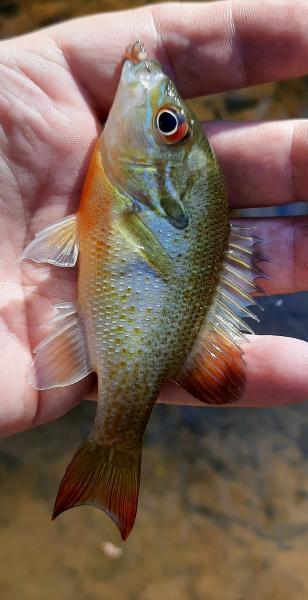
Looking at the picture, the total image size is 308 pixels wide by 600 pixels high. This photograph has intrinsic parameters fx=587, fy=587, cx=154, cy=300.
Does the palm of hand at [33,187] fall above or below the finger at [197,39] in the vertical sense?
below

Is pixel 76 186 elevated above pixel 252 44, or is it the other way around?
pixel 252 44

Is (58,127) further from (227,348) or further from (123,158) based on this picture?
(227,348)

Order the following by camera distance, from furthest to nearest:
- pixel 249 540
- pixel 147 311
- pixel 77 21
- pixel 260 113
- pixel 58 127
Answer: pixel 260 113
pixel 249 540
pixel 77 21
pixel 58 127
pixel 147 311

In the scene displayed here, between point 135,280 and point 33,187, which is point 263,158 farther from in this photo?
point 33,187

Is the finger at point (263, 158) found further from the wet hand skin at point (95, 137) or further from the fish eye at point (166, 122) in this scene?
the fish eye at point (166, 122)

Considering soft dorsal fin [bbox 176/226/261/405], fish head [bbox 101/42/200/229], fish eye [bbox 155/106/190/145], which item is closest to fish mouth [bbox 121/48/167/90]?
fish head [bbox 101/42/200/229]

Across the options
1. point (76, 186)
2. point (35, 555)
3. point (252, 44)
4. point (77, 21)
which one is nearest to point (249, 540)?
point (35, 555)

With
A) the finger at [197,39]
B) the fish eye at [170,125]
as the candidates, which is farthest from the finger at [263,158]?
the fish eye at [170,125]
